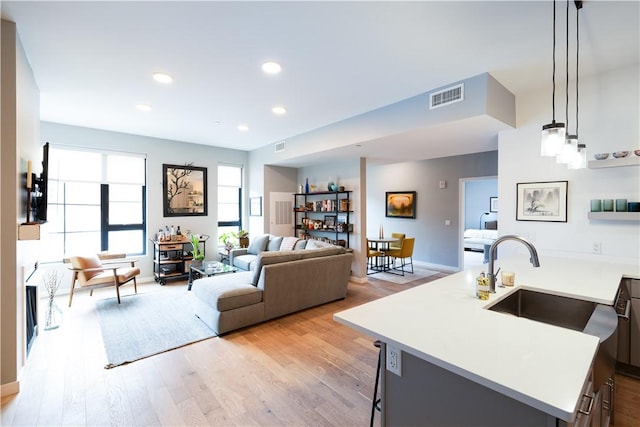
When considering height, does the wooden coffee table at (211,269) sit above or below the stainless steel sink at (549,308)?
below

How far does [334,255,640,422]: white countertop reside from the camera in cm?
92

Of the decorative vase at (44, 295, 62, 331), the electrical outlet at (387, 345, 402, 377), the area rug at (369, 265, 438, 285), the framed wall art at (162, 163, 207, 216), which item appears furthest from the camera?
the framed wall art at (162, 163, 207, 216)

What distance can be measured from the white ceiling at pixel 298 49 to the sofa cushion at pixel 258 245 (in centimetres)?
281

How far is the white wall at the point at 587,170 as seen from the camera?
2.72m

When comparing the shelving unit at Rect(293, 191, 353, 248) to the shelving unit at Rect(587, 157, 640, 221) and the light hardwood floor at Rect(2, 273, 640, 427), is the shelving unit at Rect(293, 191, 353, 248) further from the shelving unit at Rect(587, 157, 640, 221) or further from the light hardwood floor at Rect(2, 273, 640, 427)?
the shelving unit at Rect(587, 157, 640, 221)

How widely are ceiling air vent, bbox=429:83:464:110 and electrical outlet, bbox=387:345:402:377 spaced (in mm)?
2743

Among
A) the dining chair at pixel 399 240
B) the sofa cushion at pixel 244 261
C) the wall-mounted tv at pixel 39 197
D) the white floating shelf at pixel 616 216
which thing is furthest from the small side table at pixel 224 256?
the white floating shelf at pixel 616 216

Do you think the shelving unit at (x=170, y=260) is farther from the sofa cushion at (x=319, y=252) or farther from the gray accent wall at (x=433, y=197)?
the gray accent wall at (x=433, y=197)

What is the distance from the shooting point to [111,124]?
4.74 metres

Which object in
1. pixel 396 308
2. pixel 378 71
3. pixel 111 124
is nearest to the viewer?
pixel 396 308

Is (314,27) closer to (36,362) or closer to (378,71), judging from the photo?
(378,71)

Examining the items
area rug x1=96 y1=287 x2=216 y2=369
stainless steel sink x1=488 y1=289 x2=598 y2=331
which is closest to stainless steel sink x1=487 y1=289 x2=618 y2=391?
stainless steel sink x1=488 y1=289 x2=598 y2=331

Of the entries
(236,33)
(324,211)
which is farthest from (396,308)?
(324,211)

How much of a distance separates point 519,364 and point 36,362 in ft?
12.2
